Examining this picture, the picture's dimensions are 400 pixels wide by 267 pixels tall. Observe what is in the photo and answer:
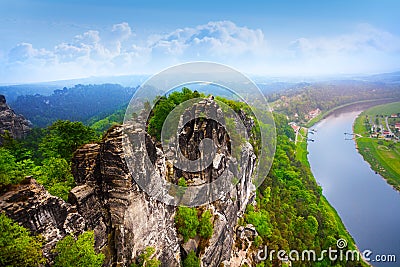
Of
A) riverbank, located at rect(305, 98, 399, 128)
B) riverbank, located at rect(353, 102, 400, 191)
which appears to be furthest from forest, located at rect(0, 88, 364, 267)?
riverbank, located at rect(305, 98, 399, 128)

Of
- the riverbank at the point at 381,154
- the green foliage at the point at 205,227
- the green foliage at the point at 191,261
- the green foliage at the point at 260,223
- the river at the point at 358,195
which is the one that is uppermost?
the green foliage at the point at 205,227

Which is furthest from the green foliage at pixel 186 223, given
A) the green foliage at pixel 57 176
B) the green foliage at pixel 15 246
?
the green foliage at pixel 15 246

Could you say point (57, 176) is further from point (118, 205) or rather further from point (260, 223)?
point (260, 223)

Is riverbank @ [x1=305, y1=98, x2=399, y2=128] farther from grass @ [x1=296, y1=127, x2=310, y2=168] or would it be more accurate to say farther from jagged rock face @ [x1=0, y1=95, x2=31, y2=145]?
jagged rock face @ [x1=0, y1=95, x2=31, y2=145]

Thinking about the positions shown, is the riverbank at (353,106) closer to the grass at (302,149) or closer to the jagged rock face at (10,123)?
the grass at (302,149)

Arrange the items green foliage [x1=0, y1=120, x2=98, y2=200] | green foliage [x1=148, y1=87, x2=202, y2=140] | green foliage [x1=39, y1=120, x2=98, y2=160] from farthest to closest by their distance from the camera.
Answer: green foliage [x1=148, y1=87, x2=202, y2=140]
green foliage [x1=39, y1=120, x2=98, y2=160]
green foliage [x1=0, y1=120, x2=98, y2=200]

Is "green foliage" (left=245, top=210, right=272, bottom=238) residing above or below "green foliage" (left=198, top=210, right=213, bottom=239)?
below
